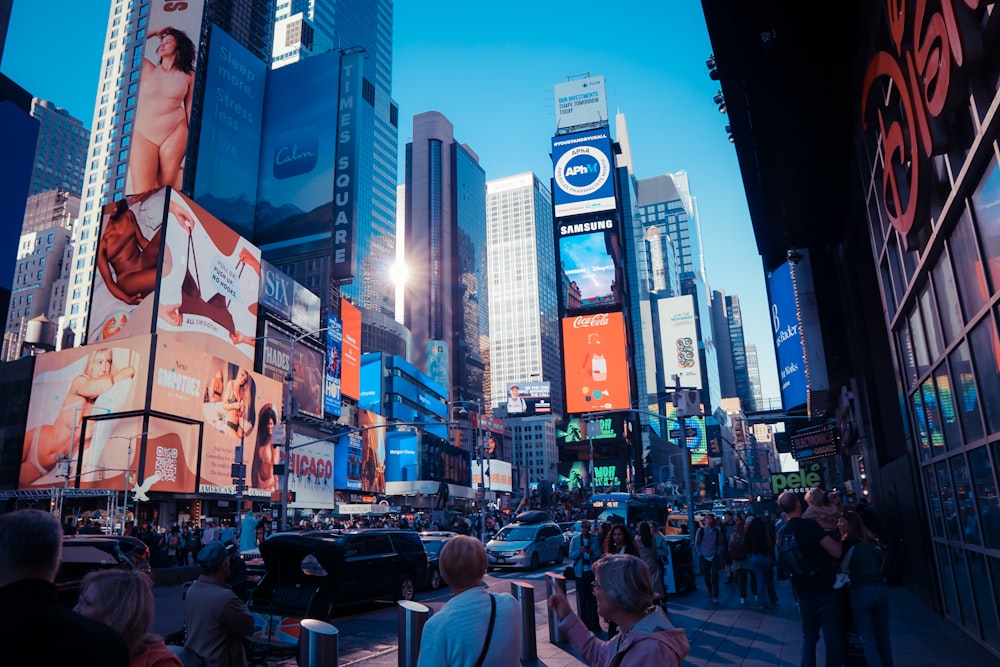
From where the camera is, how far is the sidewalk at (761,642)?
8.73m

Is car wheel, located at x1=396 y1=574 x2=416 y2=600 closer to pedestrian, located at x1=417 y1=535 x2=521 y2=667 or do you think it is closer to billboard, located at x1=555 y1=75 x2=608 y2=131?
pedestrian, located at x1=417 y1=535 x2=521 y2=667

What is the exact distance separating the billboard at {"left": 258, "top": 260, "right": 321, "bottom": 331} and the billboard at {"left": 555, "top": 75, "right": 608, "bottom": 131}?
56710 millimetres

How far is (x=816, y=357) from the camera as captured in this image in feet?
72.0

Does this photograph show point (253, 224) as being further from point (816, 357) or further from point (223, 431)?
point (816, 357)

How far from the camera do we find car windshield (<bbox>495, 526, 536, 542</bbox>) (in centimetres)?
2714

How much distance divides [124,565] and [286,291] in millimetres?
68516

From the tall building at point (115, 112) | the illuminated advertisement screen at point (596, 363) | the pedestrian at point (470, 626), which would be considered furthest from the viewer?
the tall building at point (115, 112)

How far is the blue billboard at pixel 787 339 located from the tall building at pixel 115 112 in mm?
110645

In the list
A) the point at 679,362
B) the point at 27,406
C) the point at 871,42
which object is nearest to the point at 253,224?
the point at 27,406

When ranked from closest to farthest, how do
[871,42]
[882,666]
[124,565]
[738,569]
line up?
[882,666]
[871,42]
[124,565]
[738,569]

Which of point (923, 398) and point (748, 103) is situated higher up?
point (748, 103)

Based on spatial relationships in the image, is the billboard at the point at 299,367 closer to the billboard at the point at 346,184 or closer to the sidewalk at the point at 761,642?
the billboard at the point at 346,184

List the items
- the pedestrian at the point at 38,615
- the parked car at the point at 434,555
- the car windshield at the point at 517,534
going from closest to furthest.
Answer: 1. the pedestrian at the point at 38,615
2. the parked car at the point at 434,555
3. the car windshield at the point at 517,534

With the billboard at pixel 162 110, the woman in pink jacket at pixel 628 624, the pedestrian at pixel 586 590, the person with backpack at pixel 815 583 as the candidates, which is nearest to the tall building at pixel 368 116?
the billboard at pixel 162 110
